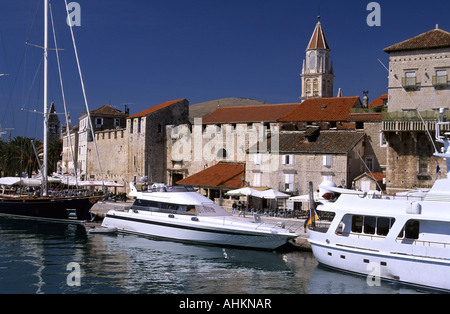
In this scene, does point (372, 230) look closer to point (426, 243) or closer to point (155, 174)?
point (426, 243)

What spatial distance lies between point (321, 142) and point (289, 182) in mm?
4066

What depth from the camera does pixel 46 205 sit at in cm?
4147

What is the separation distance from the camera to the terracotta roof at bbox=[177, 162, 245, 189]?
1803 inches

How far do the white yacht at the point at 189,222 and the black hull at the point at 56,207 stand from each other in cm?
476

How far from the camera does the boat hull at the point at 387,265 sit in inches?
810

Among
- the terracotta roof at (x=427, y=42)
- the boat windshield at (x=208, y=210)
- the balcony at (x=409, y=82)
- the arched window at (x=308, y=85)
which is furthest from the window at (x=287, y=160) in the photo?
the arched window at (x=308, y=85)

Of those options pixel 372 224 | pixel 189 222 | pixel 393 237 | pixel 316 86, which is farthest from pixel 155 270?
pixel 316 86

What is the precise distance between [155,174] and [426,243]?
40.5m

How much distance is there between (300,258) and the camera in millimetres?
27266

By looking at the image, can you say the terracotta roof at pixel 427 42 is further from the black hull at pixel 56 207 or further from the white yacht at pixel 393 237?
the black hull at pixel 56 207

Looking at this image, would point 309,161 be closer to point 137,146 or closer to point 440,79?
point 440,79

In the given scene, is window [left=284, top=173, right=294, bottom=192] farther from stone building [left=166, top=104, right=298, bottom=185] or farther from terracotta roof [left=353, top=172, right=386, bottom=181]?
stone building [left=166, top=104, right=298, bottom=185]

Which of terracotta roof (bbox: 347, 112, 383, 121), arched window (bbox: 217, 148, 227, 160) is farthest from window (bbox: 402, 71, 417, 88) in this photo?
arched window (bbox: 217, 148, 227, 160)
